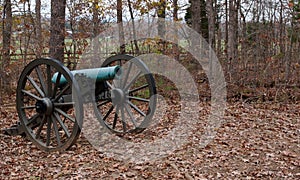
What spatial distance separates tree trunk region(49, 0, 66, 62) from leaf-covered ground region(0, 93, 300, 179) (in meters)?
4.02

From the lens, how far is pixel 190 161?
521 cm

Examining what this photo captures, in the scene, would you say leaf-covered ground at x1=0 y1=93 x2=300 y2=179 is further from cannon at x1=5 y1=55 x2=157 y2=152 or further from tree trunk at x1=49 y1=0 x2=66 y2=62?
tree trunk at x1=49 y1=0 x2=66 y2=62

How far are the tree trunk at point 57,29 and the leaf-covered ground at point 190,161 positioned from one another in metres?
4.02

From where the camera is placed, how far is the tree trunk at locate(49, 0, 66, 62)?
10156 mm

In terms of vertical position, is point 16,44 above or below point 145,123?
above

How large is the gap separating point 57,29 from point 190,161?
627 centimetres

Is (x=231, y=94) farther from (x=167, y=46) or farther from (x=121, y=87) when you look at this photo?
(x=121, y=87)

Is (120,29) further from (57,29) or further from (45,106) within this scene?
(45,106)

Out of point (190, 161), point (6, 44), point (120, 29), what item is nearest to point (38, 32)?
point (6, 44)

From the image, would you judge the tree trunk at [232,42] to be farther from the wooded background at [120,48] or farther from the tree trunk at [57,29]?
the tree trunk at [57,29]

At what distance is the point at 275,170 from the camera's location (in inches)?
191

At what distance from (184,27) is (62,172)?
872cm

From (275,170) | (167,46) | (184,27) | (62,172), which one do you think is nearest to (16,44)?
(167,46)

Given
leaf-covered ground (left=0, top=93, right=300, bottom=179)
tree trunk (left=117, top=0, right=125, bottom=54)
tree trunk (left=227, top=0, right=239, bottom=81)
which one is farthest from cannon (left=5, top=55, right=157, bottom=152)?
tree trunk (left=117, top=0, right=125, bottom=54)
